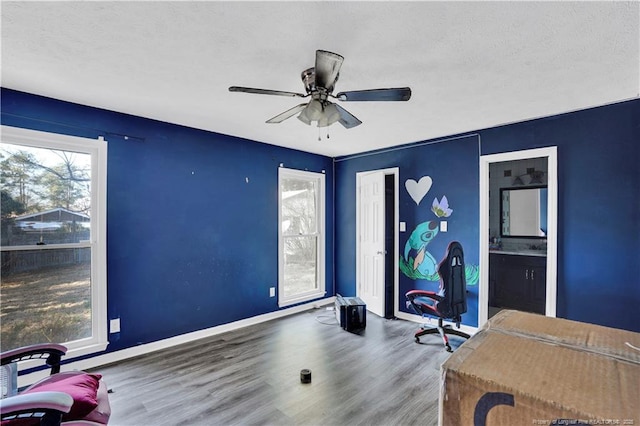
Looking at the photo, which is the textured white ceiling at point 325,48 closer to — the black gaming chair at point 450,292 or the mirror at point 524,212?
the black gaming chair at point 450,292

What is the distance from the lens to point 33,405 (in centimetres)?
115

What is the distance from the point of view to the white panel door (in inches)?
169

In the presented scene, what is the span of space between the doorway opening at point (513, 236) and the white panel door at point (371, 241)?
1.28 m

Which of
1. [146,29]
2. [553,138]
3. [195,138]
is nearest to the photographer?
[146,29]

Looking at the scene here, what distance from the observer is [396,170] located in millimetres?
4301

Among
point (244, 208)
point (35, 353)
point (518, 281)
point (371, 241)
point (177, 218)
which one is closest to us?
point (35, 353)

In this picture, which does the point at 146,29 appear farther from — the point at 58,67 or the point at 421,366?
the point at 421,366

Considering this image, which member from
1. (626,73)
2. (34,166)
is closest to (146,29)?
(34,166)

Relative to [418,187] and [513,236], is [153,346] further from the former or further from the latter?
[513,236]

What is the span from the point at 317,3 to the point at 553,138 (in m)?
2.88

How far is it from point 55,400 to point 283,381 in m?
1.72

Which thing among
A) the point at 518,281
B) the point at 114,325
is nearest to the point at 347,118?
the point at 114,325

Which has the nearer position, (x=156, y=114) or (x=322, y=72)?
(x=322, y=72)

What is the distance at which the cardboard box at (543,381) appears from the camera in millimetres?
669
